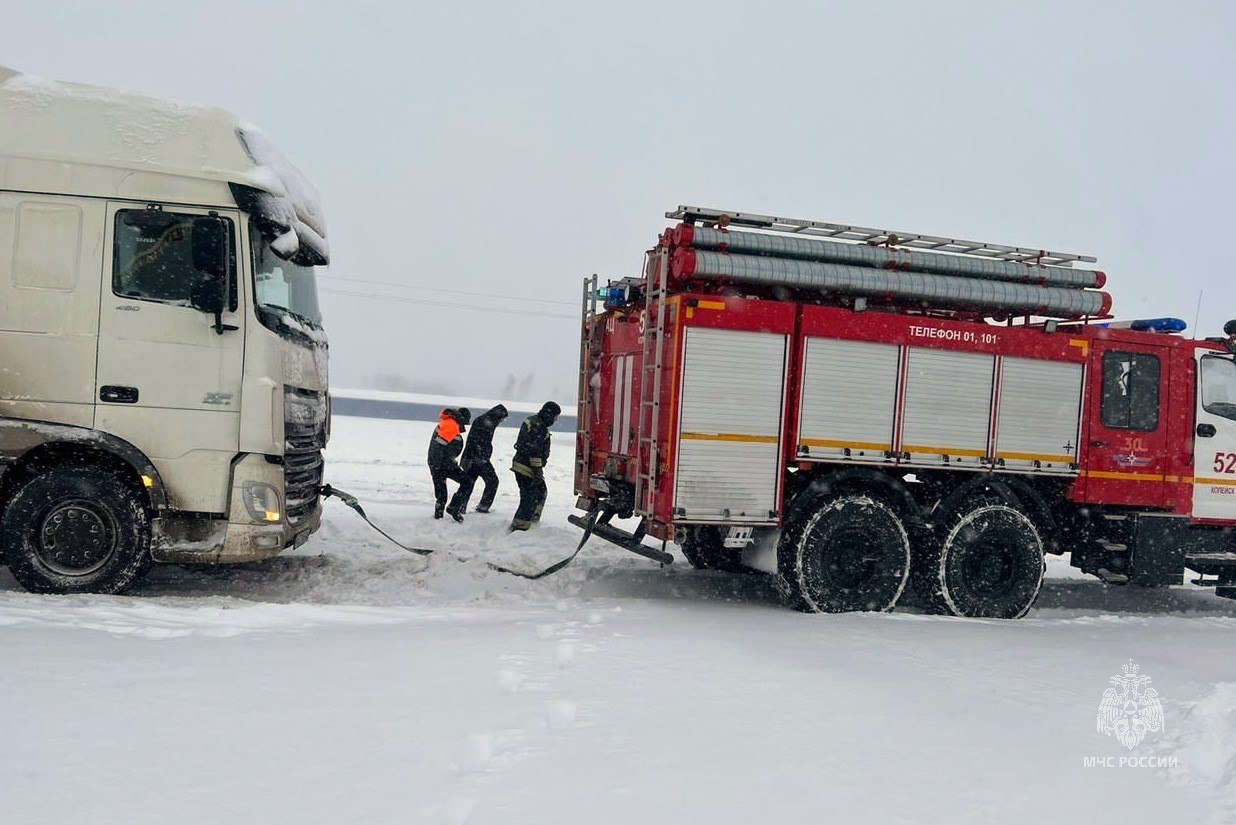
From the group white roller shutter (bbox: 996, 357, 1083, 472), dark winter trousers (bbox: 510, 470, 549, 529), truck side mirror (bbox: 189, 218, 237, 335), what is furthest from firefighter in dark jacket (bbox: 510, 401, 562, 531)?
white roller shutter (bbox: 996, 357, 1083, 472)

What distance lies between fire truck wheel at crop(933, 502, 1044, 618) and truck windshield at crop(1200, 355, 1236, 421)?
7.81ft

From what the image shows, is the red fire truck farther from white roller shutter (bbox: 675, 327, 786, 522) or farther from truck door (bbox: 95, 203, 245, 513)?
truck door (bbox: 95, 203, 245, 513)

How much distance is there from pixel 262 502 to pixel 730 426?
364 centimetres

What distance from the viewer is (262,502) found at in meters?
6.71

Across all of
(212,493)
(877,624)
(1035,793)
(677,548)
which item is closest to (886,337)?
(877,624)

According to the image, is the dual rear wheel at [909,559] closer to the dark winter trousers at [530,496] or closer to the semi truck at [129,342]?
the dark winter trousers at [530,496]

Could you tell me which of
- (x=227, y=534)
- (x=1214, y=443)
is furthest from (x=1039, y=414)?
(x=227, y=534)

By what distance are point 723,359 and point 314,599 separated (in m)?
3.82

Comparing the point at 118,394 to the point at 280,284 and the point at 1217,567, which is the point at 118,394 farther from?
the point at 1217,567

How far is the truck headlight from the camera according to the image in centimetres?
666

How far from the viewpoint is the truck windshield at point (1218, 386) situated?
8875 mm

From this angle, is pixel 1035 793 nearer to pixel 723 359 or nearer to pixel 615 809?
pixel 615 809

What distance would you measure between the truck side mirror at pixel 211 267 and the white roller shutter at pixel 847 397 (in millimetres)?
4538

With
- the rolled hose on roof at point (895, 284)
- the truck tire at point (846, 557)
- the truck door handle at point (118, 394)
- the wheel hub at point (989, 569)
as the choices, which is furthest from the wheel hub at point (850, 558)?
the truck door handle at point (118, 394)
